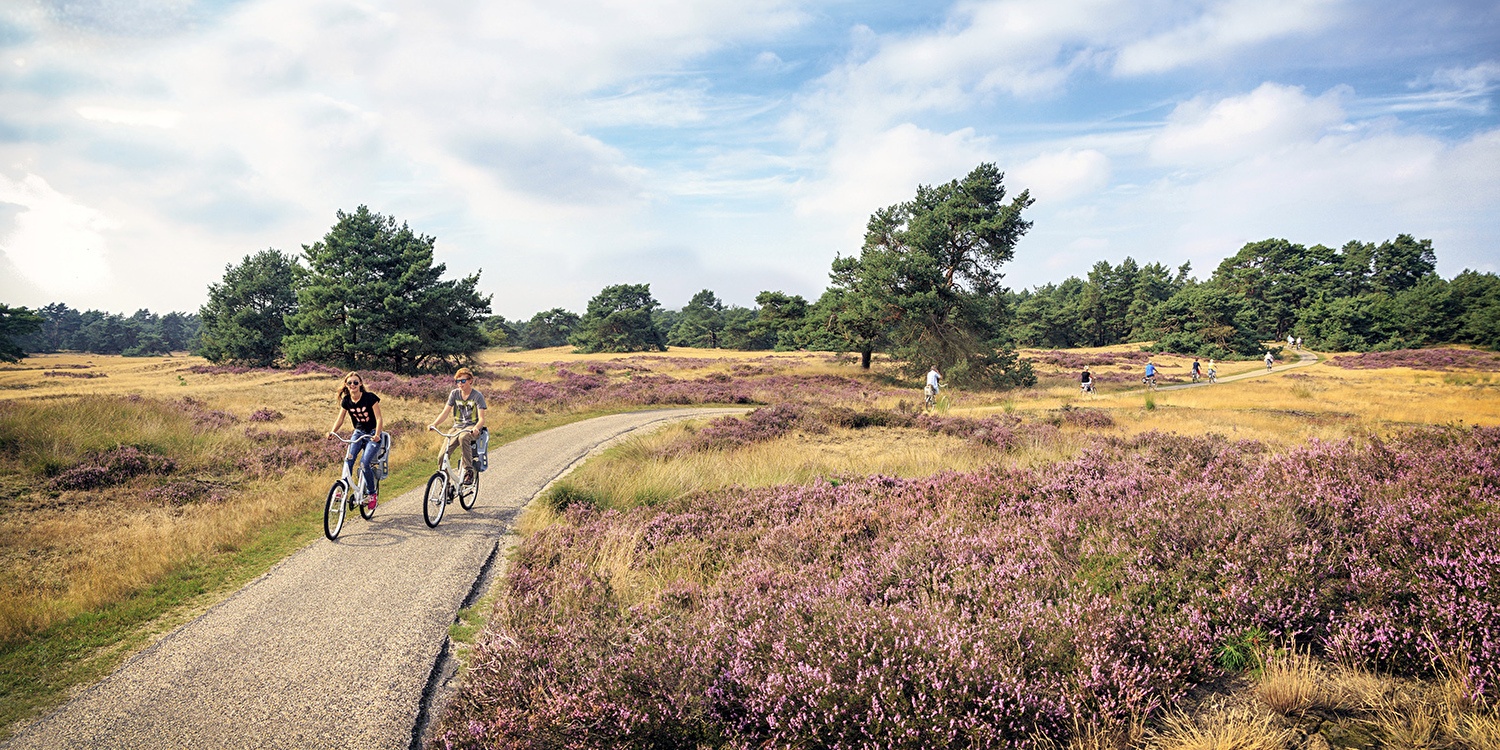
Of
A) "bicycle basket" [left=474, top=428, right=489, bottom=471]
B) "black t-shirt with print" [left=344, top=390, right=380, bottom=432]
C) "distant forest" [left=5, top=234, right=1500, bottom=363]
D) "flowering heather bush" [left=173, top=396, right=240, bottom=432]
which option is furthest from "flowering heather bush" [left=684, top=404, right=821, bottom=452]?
"distant forest" [left=5, top=234, right=1500, bottom=363]

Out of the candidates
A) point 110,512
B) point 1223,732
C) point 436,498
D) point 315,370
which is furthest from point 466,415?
point 315,370

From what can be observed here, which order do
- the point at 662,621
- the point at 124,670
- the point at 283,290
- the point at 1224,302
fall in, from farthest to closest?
the point at 1224,302
the point at 283,290
the point at 124,670
the point at 662,621

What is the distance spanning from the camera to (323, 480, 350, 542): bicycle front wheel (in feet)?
27.3

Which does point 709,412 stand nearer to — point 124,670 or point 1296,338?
point 124,670

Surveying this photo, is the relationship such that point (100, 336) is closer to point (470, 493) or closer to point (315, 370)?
point (315, 370)

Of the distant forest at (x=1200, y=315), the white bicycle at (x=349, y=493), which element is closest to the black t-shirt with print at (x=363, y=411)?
the white bicycle at (x=349, y=493)

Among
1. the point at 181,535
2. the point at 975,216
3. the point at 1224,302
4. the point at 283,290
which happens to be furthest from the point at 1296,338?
the point at 283,290

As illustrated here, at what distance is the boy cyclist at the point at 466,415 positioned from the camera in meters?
10.1

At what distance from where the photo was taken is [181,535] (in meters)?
8.49

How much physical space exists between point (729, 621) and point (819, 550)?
2211 millimetres

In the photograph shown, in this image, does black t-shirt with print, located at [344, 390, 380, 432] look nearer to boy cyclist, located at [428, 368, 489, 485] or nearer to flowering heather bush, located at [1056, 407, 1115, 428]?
boy cyclist, located at [428, 368, 489, 485]

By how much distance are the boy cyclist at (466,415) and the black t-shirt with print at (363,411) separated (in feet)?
3.24

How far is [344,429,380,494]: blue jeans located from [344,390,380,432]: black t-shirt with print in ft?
0.33

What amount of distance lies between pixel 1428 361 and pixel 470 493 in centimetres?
8564
